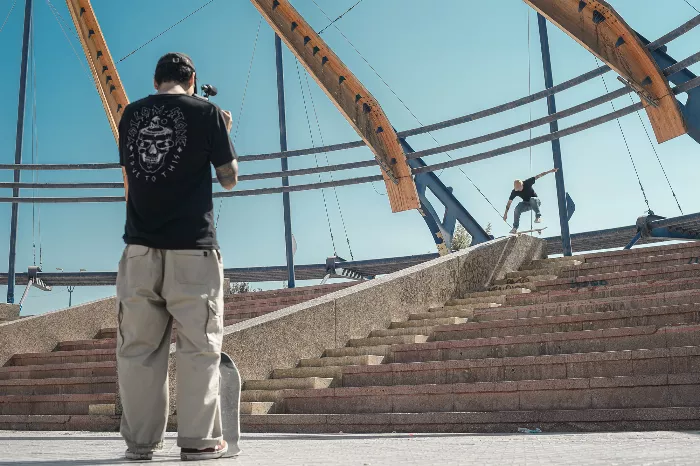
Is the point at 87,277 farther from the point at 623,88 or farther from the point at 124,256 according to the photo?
the point at 124,256

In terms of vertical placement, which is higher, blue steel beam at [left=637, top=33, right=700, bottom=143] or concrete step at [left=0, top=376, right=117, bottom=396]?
blue steel beam at [left=637, top=33, right=700, bottom=143]

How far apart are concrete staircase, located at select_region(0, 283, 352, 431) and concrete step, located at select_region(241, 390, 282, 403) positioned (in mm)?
1144

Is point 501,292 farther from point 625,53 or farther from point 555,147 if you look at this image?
point 555,147

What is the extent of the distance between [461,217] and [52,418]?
1464 cm

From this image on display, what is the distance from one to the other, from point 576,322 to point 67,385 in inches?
211

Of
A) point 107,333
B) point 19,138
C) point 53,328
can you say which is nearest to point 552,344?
point 107,333

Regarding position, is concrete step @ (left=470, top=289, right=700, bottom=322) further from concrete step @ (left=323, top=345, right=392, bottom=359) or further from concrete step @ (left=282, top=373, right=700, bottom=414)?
concrete step @ (left=282, top=373, right=700, bottom=414)

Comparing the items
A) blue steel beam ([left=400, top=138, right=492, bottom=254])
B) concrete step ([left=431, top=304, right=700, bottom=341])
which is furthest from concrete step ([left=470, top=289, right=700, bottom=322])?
blue steel beam ([left=400, top=138, right=492, bottom=254])

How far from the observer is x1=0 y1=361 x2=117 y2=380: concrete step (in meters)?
9.47

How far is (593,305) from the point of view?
8422 mm

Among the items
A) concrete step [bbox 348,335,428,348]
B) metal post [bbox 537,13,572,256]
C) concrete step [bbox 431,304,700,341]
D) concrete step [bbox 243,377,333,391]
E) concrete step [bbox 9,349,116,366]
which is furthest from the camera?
metal post [bbox 537,13,572,256]

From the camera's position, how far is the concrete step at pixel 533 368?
20.8 ft

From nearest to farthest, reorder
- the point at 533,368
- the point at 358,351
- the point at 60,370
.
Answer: the point at 533,368 → the point at 358,351 → the point at 60,370

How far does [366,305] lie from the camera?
9781mm
